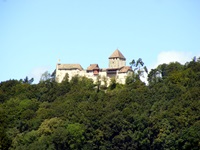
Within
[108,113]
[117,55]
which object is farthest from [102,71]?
[108,113]

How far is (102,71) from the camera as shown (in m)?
118

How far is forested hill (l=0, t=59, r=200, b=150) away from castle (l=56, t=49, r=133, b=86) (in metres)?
1.37

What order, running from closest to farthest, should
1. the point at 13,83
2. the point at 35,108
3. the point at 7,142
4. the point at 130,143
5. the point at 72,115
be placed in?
the point at 7,142
the point at 130,143
the point at 72,115
the point at 35,108
the point at 13,83

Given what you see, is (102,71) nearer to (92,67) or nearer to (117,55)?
(92,67)

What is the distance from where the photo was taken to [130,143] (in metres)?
97.9

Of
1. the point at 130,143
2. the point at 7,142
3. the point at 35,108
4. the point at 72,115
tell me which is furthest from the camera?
the point at 35,108

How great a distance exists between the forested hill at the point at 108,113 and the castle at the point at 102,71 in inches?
54.1

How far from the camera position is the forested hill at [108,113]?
96.2 meters

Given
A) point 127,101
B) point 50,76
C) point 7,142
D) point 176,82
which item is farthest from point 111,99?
point 7,142

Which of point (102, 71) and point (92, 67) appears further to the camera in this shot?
point (92, 67)

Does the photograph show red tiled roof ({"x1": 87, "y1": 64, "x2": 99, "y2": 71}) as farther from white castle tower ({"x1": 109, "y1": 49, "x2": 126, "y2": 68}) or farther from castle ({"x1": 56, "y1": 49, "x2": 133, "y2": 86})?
white castle tower ({"x1": 109, "y1": 49, "x2": 126, "y2": 68})

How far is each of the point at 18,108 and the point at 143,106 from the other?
19.0 m

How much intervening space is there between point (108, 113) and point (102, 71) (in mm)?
15928

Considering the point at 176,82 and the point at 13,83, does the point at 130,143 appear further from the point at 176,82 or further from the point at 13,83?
the point at 13,83
